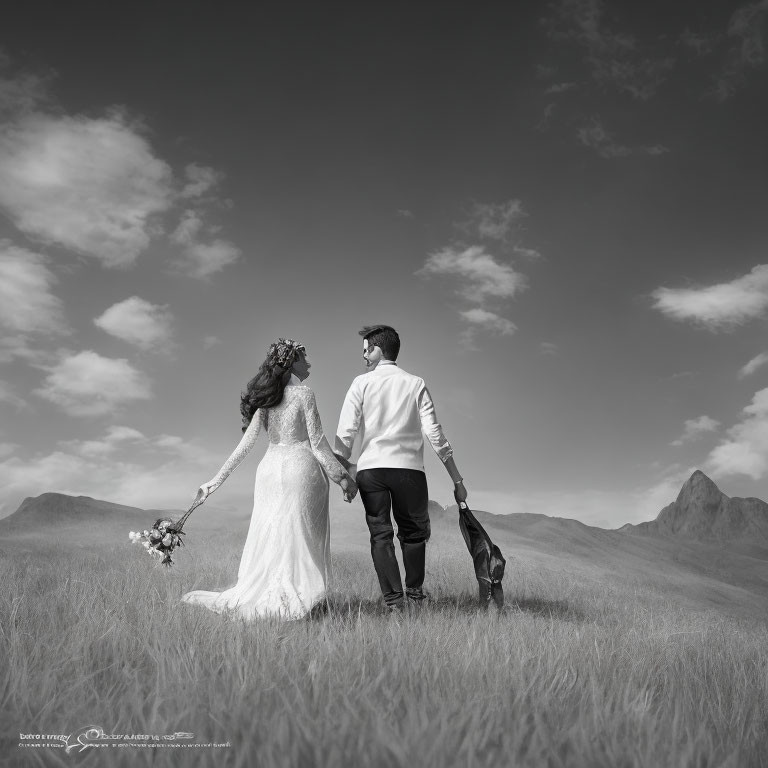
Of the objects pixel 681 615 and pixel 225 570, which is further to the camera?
pixel 681 615

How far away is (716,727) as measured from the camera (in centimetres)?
305

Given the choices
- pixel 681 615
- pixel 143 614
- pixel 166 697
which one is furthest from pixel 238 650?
pixel 681 615

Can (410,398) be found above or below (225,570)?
above

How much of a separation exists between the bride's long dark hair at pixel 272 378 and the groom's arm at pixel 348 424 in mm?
695

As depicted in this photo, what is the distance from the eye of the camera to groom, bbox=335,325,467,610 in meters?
Answer: 6.23

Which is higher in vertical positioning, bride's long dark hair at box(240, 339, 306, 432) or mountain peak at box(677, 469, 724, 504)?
mountain peak at box(677, 469, 724, 504)

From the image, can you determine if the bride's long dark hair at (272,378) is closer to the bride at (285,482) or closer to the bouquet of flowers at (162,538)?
the bride at (285,482)

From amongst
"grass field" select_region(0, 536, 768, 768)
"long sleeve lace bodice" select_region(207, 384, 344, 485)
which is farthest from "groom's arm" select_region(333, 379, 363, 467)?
"grass field" select_region(0, 536, 768, 768)

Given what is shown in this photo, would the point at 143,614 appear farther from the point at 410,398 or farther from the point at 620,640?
the point at 620,640

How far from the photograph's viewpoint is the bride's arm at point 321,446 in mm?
6152

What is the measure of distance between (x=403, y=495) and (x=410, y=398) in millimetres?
1044

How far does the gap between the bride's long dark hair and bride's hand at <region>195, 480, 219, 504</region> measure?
0.87 meters

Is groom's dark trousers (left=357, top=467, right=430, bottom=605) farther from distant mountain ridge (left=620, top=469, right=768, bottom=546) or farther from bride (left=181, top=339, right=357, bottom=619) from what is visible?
distant mountain ridge (left=620, top=469, right=768, bottom=546)

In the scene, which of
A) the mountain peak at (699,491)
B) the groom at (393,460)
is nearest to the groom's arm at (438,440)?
the groom at (393,460)
